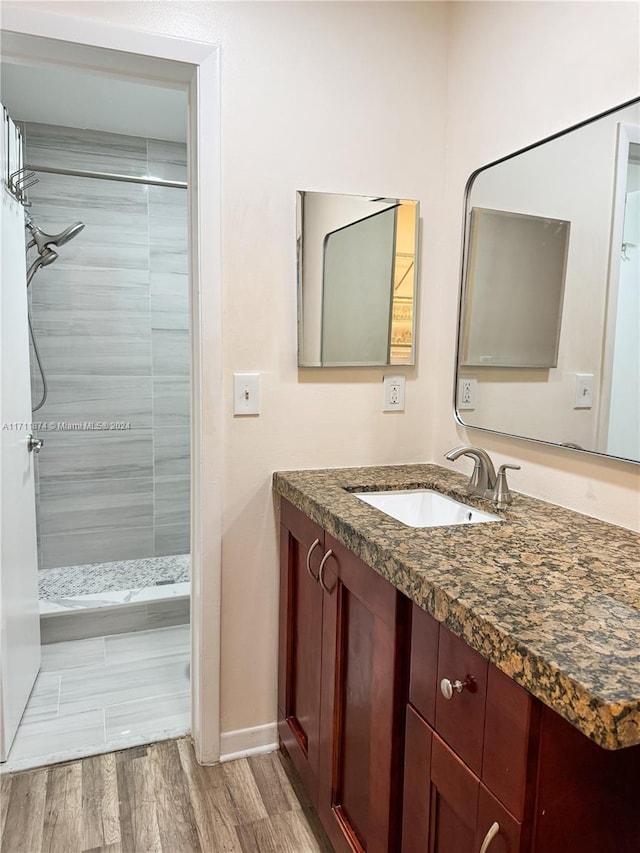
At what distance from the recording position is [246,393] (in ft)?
5.79

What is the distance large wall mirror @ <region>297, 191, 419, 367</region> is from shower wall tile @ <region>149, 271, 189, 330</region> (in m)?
1.51

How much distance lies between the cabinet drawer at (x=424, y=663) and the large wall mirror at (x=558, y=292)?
0.58m

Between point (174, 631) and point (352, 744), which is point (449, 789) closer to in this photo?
point (352, 744)

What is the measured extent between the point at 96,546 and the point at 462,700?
2678 mm

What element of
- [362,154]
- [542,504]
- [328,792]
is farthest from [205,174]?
[328,792]

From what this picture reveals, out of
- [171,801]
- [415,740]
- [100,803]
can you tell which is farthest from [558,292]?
[100,803]

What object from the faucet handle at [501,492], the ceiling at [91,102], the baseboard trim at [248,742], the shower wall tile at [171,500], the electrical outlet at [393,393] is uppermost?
the ceiling at [91,102]

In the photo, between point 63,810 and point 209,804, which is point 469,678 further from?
point 63,810

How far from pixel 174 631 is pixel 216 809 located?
1.14 m

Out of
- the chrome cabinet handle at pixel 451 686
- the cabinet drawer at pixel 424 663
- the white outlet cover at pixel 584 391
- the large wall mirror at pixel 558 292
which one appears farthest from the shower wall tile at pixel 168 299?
the chrome cabinet handle at pixel 451 686

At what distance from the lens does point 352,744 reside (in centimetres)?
133

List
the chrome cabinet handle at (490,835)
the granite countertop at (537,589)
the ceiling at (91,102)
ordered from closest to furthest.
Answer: the granite countertop at (537,589) → the chrome cabinet handle at (490,835) → the ceiling at (91,102)

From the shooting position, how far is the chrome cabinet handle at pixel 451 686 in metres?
0.90

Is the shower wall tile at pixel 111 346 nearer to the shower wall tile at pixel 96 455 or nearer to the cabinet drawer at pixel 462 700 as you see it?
the shower wall tile at pixel 96 455
